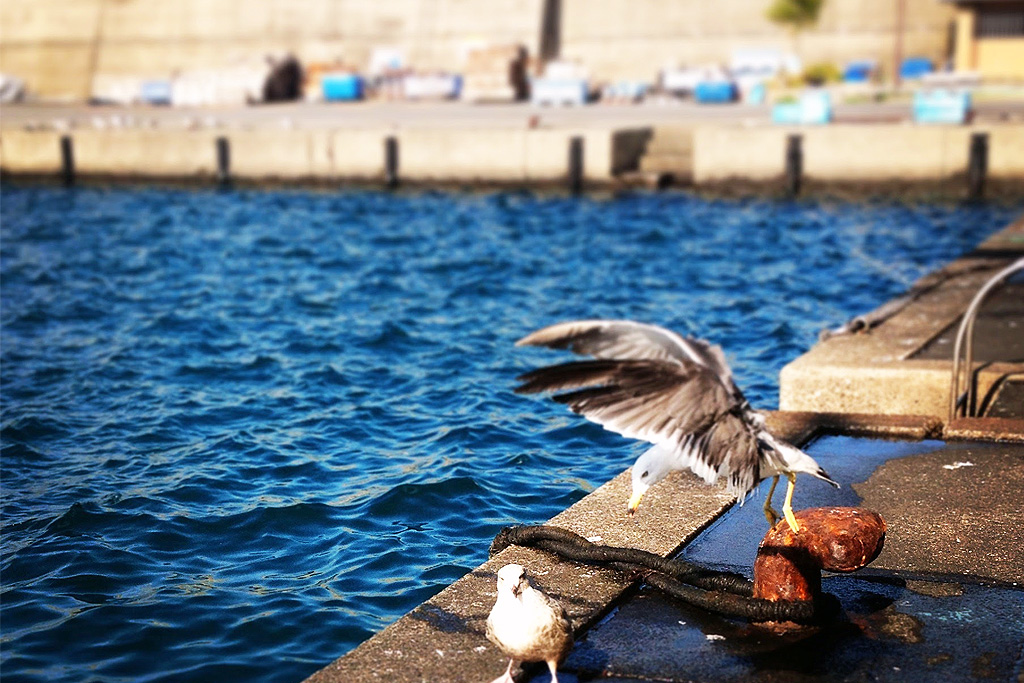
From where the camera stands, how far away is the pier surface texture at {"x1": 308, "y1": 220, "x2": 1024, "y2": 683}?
4945 millimetres

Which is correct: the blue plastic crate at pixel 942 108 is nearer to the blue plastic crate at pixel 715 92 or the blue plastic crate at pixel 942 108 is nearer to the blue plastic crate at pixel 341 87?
the blue plastic crate at pixel 715 92

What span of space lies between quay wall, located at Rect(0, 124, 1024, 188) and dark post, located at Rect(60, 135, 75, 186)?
0.40 feet

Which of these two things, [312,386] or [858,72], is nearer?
[312,386]

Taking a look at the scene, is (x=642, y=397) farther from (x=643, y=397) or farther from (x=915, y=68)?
(x=915, y=68)

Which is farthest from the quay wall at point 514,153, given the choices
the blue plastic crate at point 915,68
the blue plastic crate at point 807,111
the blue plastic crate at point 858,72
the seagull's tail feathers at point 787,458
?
the seagull's tail feathers at point 787,458

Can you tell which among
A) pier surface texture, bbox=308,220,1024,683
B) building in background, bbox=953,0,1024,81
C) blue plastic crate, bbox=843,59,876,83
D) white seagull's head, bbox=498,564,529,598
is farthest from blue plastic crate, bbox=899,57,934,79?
white seagull's head, bbox=498,564,529,598

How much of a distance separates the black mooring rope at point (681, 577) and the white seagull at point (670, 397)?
537 millimetres

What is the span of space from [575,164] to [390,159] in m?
4.43

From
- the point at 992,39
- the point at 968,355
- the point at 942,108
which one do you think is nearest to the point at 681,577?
the point at 968,355

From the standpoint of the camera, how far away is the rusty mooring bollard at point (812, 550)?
207 inches

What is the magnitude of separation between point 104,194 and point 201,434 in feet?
66.8

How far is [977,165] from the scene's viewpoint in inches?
967

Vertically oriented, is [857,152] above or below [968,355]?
above

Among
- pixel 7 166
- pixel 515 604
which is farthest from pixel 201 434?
pixel 7 166
